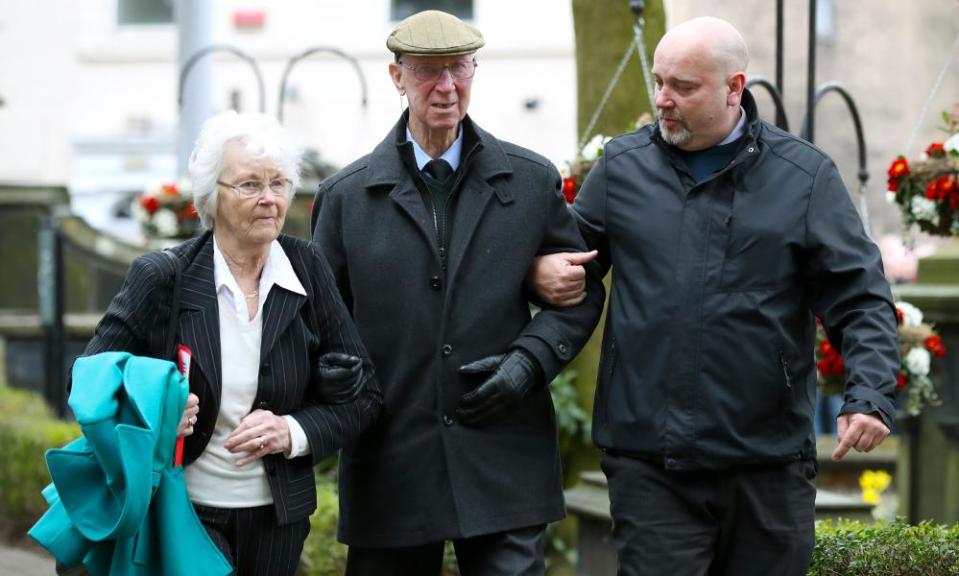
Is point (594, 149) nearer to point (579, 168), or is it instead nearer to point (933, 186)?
point (579, 168)

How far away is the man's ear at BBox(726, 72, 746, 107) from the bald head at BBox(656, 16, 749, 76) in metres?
0.02

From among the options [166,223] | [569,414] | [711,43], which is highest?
[711,43]

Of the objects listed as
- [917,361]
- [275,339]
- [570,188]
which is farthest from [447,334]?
[917,361]

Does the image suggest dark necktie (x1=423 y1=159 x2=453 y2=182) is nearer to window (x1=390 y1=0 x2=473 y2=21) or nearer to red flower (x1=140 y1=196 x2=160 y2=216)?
red flower (x1=140 y1=196 x2=160 y2=216)

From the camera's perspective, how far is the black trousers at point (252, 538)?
4410mm

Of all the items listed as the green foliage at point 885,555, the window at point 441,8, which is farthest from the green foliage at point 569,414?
the window at point 441,8

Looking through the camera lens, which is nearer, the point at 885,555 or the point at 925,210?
the point at 885,555

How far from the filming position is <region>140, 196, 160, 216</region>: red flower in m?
11.1

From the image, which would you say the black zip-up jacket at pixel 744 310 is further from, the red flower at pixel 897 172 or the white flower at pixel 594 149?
the red flower at pixel 897 172

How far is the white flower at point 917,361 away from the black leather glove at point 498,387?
9.70 ft

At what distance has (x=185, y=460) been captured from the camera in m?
4.39

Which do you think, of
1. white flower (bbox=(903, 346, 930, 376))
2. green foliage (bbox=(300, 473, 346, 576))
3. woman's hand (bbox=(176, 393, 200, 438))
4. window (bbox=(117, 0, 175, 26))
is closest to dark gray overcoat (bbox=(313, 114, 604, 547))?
woman's hand (bbox=(176, 393, 200, 438))

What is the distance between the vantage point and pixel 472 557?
4938 millimetres

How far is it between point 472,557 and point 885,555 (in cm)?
124
